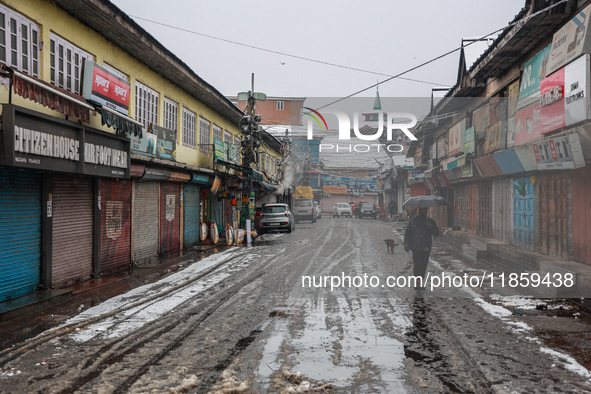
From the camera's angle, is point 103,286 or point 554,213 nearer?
point 103,286

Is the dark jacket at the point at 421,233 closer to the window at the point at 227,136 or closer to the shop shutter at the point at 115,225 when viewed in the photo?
the shop shutter at the point at 115,225

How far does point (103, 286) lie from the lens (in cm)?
1048

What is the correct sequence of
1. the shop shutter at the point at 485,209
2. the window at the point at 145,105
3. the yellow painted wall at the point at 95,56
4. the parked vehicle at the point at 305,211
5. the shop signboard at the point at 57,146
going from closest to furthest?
1. the shop signboard at the point at 57,146
2. the yellow painted wall at the point at 95,56
3. the window at the point at 145,105
4. the shop shutter at the point at 485,209
5. the parked vehicle at the point at 305,211

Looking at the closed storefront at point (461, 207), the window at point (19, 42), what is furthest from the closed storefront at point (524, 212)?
the window at point (19, 42)

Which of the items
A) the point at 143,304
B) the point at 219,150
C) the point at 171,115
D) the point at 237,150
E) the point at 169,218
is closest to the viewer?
the point at 143,304

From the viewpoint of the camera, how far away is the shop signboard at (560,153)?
33.8ft

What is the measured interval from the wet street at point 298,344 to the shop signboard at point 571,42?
18.0ft

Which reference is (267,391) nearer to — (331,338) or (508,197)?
(331,338)

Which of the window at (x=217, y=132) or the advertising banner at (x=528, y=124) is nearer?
the advertising banner at (x=528, y=124)

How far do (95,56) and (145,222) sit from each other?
5.23m

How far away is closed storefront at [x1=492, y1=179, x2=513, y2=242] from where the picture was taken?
16938 mm

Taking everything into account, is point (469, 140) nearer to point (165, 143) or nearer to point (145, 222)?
point (165, 143)

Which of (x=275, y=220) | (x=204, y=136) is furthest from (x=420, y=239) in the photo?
(x=275, y=220)

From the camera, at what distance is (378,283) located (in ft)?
34.8
